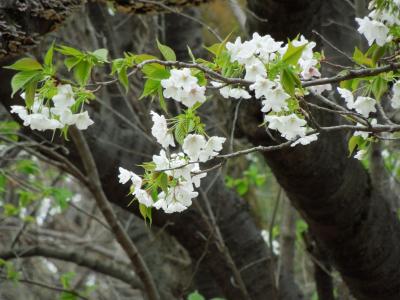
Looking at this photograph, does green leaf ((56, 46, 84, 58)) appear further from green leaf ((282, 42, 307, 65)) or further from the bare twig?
the bare twig

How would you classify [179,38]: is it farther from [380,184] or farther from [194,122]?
[194,122]

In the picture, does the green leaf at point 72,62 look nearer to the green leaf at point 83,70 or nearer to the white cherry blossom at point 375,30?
the green leaf at point 83,70

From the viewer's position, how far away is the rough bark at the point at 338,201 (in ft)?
8.13

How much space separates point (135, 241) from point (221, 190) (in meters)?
0.93

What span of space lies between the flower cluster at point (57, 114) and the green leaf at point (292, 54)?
477 millimetres

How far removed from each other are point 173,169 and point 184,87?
228 millimetres

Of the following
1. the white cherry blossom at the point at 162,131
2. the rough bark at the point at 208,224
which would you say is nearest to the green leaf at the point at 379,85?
the white cherry blossom at the point at 162,131

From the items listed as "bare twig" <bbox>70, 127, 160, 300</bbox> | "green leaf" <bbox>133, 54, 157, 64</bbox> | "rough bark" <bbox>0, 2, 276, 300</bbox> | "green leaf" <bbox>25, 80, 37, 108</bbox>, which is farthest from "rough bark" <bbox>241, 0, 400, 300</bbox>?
"green leaf" <bbox>25, 80, 37, 108</bbox>

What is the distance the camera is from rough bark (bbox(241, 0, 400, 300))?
248cm

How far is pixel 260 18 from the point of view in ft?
7.88

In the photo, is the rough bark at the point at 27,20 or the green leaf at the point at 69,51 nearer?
the green leaf at the point at 69,51

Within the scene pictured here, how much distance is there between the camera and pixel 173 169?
60.4 inches

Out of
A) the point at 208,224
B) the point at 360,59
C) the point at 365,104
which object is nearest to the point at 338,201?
the point at 208,224

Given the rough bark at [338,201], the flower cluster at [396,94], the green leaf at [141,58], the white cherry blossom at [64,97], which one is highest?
the green leaf at [141,58]
